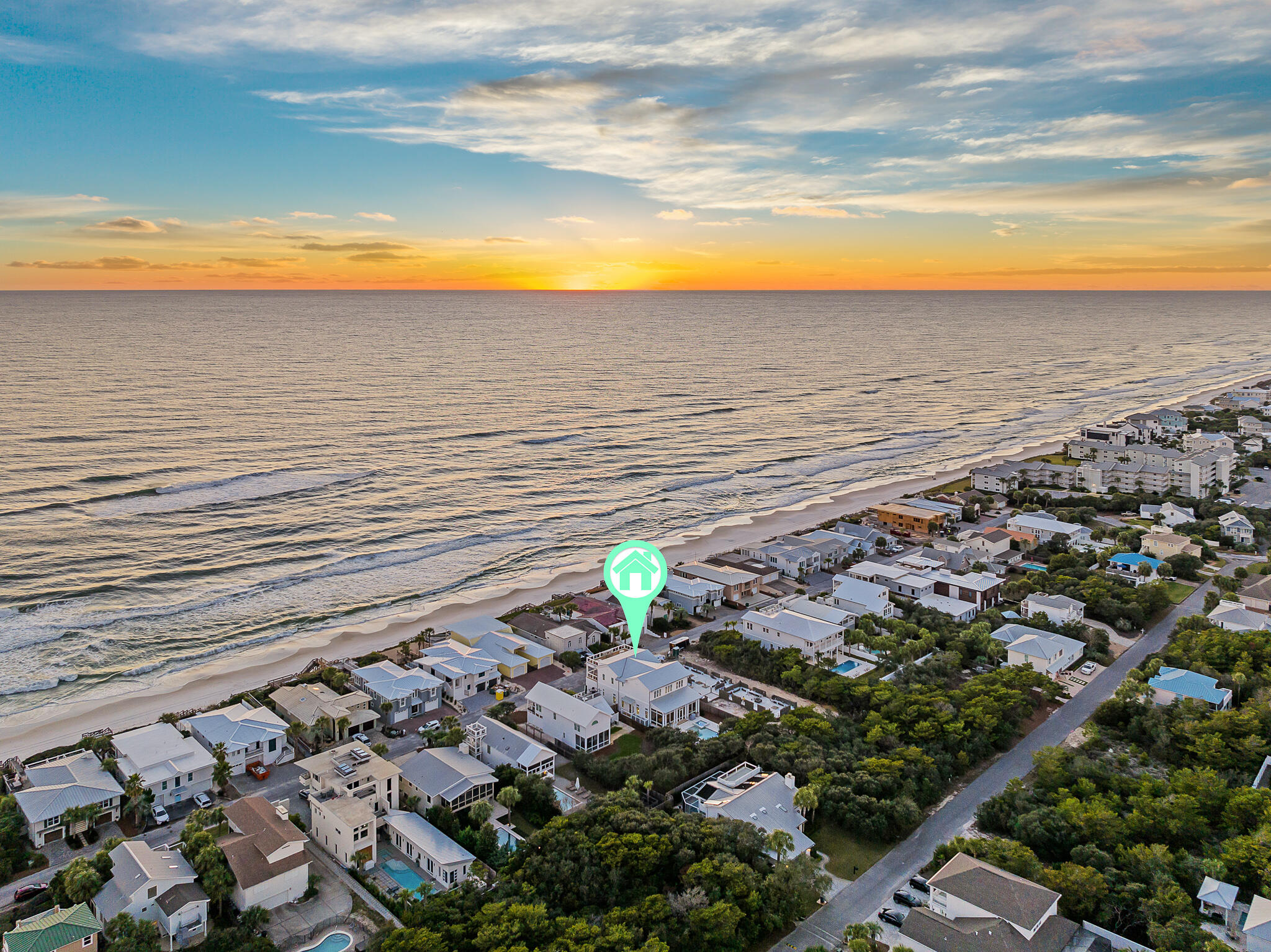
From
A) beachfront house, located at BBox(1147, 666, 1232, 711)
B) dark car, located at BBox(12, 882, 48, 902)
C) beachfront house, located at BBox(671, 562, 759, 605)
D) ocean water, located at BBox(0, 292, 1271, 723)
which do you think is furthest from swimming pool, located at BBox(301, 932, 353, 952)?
beachfront house, located at BBox(1147, 666, 1232, 711)

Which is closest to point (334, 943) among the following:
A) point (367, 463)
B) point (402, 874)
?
point (402, 874)

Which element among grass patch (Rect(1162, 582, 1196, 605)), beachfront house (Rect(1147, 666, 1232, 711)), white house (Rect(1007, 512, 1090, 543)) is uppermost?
white house (Rect(1007, 512, 1090, 543))

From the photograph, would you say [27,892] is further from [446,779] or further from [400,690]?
[400,690]

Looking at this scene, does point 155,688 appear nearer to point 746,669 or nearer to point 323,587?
point 323,587

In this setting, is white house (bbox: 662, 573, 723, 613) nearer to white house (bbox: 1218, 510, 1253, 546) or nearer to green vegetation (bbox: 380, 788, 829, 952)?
green vegetation (bbox: 380, 788, 829, 952)

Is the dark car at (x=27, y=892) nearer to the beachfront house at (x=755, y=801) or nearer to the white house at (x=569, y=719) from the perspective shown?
the white house at (x=569, y=719)

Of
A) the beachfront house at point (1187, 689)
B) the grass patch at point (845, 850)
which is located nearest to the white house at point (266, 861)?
the grass patch at point (845, 850)
